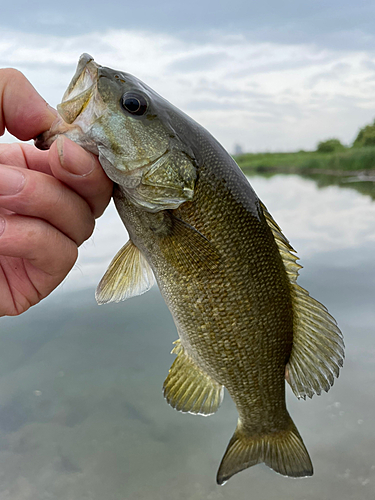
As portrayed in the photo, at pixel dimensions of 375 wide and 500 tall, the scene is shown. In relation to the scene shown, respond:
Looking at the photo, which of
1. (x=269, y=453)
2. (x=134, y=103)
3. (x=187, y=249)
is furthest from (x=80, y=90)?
(x=269, y=453)

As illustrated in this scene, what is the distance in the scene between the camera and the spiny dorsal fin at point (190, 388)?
80.9 inches

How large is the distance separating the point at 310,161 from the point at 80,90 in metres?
47.4

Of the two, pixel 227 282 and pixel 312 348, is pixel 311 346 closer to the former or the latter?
pixel 312 348

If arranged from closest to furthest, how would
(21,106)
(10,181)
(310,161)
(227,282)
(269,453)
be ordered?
(10,181) < (21,106) < (227,282) < (269,453) < (310,161)

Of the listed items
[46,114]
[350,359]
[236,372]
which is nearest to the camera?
[46,114]

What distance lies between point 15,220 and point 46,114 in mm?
→ 500

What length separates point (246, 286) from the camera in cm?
174

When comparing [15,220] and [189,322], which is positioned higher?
[15,220]

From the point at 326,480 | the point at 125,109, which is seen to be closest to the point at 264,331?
the point at 125,109

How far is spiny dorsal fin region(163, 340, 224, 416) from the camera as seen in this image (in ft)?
6.74

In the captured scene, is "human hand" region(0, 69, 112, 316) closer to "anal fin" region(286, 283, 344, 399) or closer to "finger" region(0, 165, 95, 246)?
"finger" region(0, 165, 95, 246)

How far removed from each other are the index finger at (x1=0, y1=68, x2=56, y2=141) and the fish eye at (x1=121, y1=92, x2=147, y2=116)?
14.6 inches

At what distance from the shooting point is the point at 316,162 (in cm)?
4322

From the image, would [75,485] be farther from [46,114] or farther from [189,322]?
[46,114]
